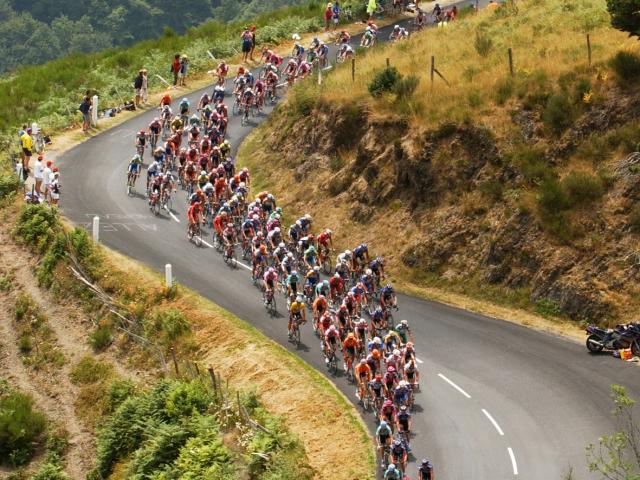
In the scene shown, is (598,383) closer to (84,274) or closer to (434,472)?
(434,472)

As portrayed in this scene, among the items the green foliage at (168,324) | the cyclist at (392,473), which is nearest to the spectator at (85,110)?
the green foliage at (168,324)

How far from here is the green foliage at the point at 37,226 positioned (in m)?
40.4

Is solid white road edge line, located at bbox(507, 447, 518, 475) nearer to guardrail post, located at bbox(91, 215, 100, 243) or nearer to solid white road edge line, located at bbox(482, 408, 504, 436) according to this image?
solid white road edge line, located at bbox(482, 408, 504, 436)

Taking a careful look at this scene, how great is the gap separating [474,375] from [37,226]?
18.1 meters

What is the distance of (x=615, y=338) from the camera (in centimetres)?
3169

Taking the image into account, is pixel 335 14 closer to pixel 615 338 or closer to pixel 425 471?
pixel 615 338

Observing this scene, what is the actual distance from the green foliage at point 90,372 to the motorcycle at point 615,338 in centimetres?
1476

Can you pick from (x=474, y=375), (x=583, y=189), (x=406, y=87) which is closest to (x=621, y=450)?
(x=474, y=375)

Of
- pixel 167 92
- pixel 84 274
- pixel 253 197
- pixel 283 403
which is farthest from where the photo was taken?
pixel 167 92

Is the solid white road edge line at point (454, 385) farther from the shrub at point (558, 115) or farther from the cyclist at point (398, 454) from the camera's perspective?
the shrub at point (558, 115)

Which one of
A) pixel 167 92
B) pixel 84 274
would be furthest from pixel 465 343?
pixel 167 92

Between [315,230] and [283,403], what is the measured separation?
12614 mm

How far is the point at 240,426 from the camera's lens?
2828 cm

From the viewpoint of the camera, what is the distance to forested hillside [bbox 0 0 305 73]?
400 ft
